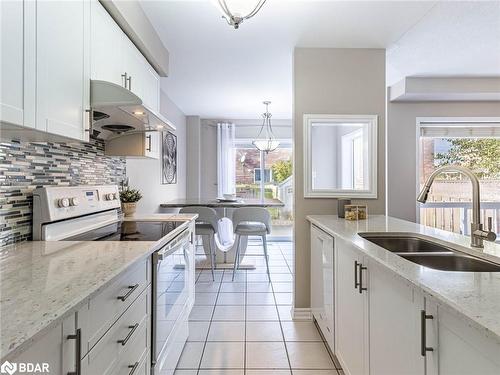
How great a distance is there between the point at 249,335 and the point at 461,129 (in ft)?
14.1

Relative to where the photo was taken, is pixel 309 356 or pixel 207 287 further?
pixel 207 287

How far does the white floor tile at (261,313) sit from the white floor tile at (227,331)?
164mm

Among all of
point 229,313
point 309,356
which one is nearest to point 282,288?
point 229,313

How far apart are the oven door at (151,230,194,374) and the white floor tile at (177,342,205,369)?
0.88 feet

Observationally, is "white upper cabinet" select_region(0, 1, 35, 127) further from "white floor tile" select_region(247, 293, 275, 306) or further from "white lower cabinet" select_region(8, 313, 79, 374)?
"white floor tile" select_region(247, 293, 275, 306)

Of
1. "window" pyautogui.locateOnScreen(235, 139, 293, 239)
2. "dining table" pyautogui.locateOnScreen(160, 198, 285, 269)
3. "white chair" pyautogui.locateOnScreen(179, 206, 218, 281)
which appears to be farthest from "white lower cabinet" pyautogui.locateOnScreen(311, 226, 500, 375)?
"window" pyautogui.locateOnScreen(235, 139, 293, 239)

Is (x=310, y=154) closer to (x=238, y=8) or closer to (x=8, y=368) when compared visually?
(x=238, y=8)

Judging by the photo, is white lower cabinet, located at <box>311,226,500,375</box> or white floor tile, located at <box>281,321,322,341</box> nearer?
white lower cabinet, located at <box>311,226,500,375</box>

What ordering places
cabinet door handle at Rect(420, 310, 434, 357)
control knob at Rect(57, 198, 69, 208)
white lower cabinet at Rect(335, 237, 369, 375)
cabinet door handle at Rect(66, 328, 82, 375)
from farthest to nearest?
control knob at Rect(57, 198, 69, 208)
white lower cabinet at Rect(335, 237, 369, 375)
cabinet door handle at Rect(420, 310, 434, 357)
cabinet door handle at Rect(66, 328, 82, 375)

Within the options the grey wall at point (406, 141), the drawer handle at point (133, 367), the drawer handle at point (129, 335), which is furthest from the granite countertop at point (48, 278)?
the grey wall at point (406, 141)

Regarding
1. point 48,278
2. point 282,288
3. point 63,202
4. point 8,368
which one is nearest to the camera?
point 8,368

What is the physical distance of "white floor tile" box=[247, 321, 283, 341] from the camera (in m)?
2.34

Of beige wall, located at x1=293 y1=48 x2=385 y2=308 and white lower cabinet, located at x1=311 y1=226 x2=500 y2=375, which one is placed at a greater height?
beige wall, located at x1=293 y1=48 x2=385 y2=308

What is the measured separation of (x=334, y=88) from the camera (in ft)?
9.21
